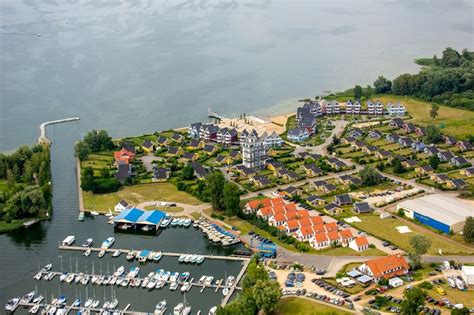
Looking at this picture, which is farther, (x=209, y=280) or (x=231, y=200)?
(x=231, y=200)

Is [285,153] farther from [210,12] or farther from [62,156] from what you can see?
[210,12]

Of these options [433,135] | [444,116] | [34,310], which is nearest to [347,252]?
[34,310]

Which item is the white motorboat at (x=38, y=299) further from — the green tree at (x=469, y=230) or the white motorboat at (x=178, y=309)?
the green tree at (x=469, y=230)

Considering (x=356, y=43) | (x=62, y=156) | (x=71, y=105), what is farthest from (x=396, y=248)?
(x=356, y=43)

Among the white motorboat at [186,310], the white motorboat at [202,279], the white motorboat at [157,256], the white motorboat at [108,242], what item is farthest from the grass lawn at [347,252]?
the white motorboat at [108,242]

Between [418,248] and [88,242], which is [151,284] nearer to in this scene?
[88,242]
